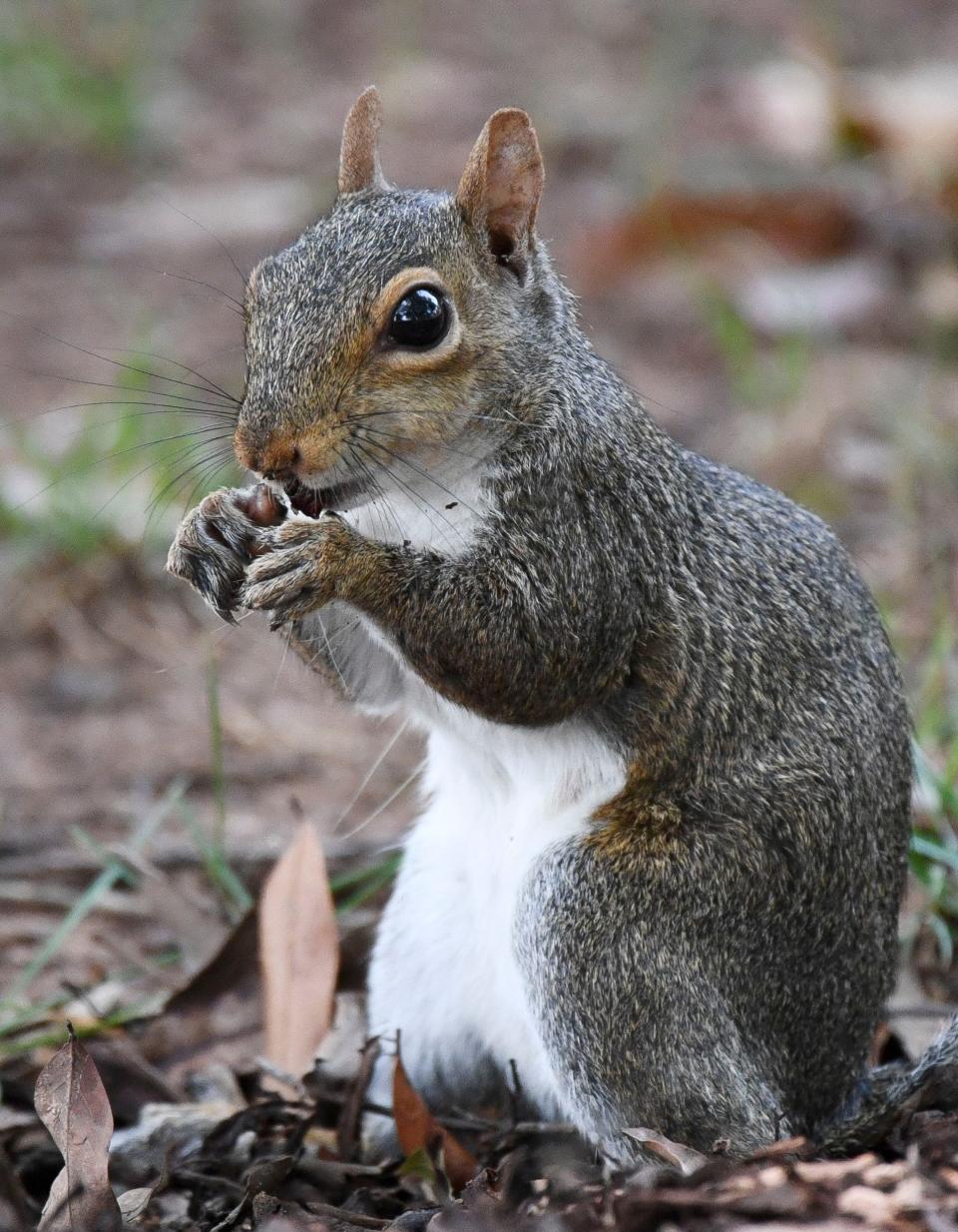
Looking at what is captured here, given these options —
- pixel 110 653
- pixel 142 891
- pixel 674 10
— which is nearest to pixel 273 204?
pixel 110 653

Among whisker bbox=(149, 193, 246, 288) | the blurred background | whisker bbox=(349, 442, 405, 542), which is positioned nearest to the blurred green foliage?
the blurred background

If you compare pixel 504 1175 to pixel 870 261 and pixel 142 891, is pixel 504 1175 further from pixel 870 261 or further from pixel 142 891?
pixel 870 261

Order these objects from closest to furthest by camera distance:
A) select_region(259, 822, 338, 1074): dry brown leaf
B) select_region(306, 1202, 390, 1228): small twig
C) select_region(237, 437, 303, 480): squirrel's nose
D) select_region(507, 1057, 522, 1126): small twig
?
select_region(306, 1202, 390, 1228): small twig
select_region(237, 437, 303, 480): squirrel's nose
select_region(507, 1057, 522, 1126): small twig
select_region(259, 822, 338, 1074): dry brown leaf

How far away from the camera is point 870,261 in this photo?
7.22 m

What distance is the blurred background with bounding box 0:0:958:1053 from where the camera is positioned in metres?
4.20

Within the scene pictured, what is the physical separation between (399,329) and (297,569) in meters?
0.45

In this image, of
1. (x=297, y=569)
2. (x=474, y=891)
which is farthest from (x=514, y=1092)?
(x=297, y=569)

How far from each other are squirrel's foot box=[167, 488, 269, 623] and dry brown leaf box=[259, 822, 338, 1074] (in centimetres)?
76

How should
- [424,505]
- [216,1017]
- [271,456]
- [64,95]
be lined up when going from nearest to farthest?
[271,456], [424,505], [216,1017], [64,95]

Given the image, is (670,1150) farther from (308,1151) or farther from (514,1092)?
(308,1151)

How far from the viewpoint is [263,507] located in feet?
10.0

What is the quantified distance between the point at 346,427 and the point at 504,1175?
1.22 m

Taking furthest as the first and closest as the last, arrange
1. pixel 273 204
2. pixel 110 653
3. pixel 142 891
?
pixel 273 204 < pixel 110 653 < pixel 142 891

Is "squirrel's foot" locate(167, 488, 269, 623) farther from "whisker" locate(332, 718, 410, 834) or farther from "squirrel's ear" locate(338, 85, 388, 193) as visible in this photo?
"squirrel's ear" locate(338, 85, 388, 193)
